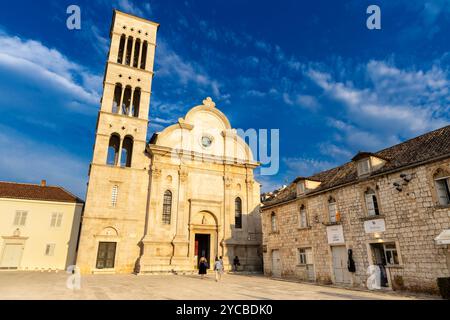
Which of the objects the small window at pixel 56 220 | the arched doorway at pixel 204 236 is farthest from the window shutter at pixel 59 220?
the arched doorway at pixel 204 236

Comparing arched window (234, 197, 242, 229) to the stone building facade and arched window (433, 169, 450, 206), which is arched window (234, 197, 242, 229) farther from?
arched window (433, 169, 450, 206)

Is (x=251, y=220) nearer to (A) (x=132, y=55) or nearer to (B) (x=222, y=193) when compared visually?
(B) (x=222, y=193)

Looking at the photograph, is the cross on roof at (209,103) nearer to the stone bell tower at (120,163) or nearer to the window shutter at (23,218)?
the stone bell tower at (120,163)

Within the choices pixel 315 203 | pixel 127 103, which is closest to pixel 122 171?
pixel 127 103

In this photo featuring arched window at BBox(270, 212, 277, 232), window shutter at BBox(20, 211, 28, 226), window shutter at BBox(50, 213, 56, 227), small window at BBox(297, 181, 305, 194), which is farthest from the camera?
window shutter at BBox(50, 213, 56, 227)

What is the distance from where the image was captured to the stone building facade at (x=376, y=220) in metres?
12.5

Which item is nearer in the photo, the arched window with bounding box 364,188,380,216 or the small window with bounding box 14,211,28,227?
the arched window with bounding box 364,188,380,216

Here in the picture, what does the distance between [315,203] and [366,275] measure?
5517 millimetres

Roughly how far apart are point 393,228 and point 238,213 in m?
17.1

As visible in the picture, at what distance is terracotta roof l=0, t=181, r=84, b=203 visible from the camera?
2794cm

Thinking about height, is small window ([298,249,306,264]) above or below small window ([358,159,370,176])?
below

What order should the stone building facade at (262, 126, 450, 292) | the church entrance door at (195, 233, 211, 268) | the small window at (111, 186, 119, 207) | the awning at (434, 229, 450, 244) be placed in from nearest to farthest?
the awning at (434, 229, 450, 244)
the stone building facade at (262, 126, 450, 292)
the small window at (111, 186, 119, 207)
the church entrance door at (195, 233, 211, 268)

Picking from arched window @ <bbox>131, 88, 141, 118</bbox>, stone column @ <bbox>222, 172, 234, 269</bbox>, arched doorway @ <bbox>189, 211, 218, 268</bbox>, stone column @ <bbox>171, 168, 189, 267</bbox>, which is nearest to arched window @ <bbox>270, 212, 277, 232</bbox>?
stone column @ <bbox>222, 172, 234, 269</bbox>

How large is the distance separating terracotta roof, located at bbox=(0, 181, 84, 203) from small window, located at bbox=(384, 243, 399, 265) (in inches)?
1126
